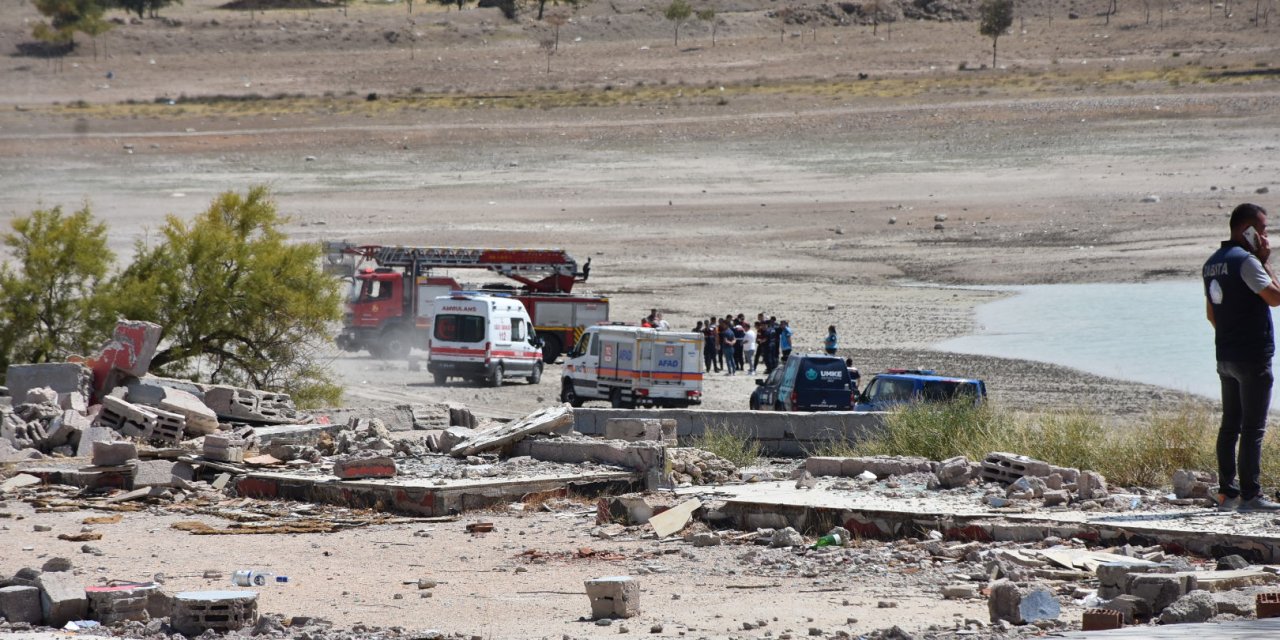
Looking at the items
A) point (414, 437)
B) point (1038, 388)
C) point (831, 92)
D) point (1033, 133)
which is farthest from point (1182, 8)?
point (414, 437)

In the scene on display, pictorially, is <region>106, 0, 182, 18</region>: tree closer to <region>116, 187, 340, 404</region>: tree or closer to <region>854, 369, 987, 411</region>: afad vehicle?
<region>116, 187, 340, 404</region>: tree

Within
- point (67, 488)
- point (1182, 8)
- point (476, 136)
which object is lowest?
point (67, 488)

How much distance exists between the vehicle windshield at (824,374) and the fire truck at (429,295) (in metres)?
11.3

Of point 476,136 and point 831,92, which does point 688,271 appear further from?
point 831,92

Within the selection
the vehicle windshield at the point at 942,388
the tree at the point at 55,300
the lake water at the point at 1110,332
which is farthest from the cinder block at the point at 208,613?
Result: the lake water at the point at 1110,332

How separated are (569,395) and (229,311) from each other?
649cm

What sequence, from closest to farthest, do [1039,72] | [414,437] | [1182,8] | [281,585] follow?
[281,585], [414,437], [1039,72], [1182,8]

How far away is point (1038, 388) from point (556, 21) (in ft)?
249

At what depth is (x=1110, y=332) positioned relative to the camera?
33.8 m

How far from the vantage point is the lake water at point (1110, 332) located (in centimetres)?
2978

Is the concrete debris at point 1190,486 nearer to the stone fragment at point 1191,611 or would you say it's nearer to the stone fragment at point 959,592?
the stone fragment at point 959,592

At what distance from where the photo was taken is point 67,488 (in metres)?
15.1

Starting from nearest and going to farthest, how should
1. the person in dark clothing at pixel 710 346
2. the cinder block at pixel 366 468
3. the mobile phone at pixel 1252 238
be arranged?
the mobile phone at pixel 1252 238, the cinder block at pixel 366 468, the person in dark clothing at pixel 710 346

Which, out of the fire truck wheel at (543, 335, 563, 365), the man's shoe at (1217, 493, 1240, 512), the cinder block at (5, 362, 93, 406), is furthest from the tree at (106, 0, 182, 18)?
the man's shoe at (1217, 493, 1240, 512)
